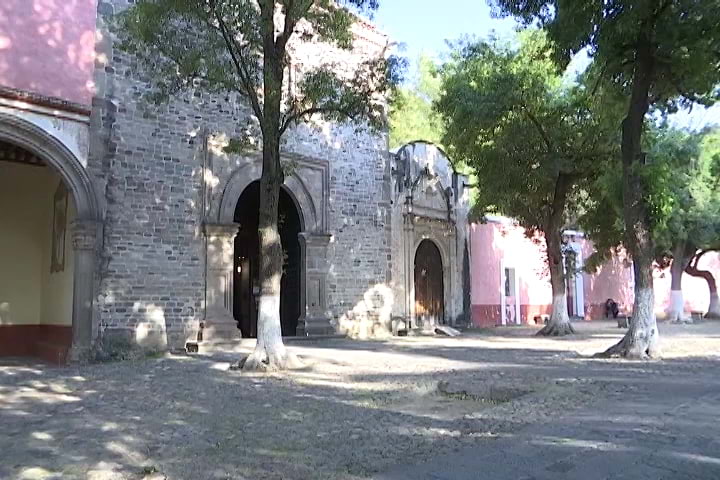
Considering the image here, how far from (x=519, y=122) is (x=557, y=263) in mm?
4044

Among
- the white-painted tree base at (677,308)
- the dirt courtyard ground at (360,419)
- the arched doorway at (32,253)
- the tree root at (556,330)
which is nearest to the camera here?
the dirt courtyard ground at (360,419)

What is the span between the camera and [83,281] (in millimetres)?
11336

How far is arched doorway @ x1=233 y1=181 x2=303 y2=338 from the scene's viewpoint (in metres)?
15.5

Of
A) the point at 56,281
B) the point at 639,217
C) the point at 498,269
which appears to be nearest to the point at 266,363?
the point at 56,281

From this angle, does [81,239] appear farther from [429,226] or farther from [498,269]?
[498,269]

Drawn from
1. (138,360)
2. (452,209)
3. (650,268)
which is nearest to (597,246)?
(452,209)


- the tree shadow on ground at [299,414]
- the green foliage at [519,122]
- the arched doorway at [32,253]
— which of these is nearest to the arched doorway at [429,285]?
the green foliage at [519,122]

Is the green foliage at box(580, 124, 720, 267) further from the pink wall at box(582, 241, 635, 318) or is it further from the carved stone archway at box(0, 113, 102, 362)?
the carved stone archway at box(0, 113, 102, 362)

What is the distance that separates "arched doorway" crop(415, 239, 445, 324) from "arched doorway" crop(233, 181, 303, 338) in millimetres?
4070

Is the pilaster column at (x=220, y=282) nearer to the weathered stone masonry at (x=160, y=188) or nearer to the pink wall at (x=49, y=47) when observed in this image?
the weathered stone masonry at (x=160, y=188)

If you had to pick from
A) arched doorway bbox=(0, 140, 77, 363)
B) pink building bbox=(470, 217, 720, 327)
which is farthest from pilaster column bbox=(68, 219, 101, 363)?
pink building bbox=(470, 217, 720, 327)

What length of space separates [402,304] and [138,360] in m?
7.97

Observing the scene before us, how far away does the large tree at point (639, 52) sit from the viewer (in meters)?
9.79

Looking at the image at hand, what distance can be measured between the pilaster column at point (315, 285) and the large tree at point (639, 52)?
6779mm
